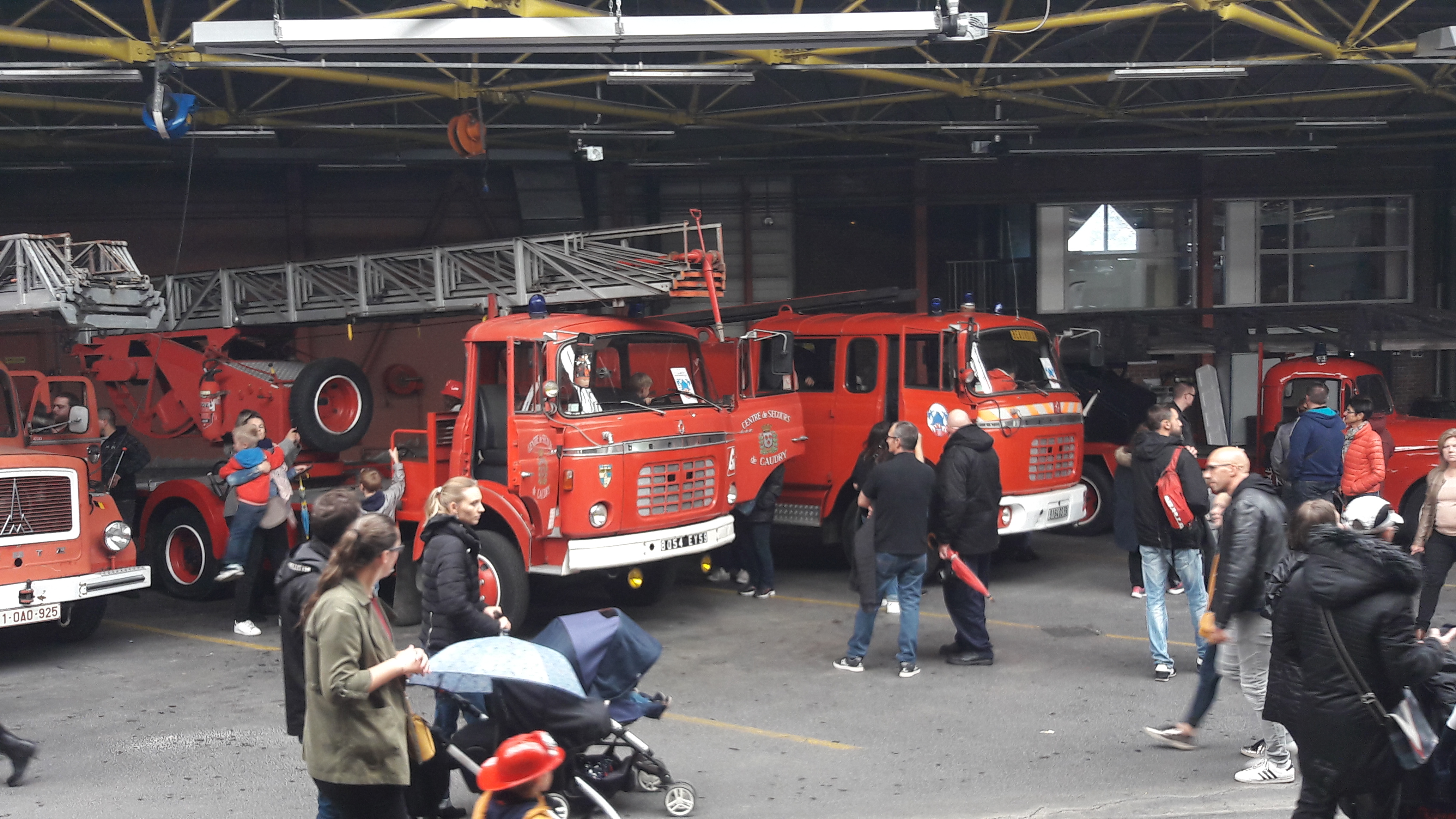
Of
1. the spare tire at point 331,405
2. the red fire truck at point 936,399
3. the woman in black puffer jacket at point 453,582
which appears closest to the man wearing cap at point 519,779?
the woman in black puffer jacket at point 453,582

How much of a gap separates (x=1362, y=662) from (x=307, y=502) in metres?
8.50

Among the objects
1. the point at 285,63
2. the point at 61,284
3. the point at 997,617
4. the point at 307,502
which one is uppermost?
the point at 285,63

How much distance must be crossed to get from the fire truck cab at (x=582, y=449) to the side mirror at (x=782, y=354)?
0.68 m

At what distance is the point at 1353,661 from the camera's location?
4359 mm

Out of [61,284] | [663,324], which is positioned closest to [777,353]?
[663,324]

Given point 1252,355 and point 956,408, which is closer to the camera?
point 956,408

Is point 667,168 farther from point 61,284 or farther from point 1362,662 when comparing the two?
point 1362,662

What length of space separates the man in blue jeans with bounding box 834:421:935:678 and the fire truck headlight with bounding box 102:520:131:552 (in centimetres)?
568

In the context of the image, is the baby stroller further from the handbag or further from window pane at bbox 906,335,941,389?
window pane at bbox 906,335,941,389

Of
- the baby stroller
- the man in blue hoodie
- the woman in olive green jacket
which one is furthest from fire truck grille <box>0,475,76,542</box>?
the man in blue hoodie

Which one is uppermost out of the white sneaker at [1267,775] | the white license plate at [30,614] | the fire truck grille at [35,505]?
the fire truck grille at [35,505]

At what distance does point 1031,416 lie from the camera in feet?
36.7

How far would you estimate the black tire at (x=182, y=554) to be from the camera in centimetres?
1088

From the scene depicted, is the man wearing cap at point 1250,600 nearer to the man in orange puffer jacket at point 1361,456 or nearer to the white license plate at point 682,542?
the white license plate at point 682,542
